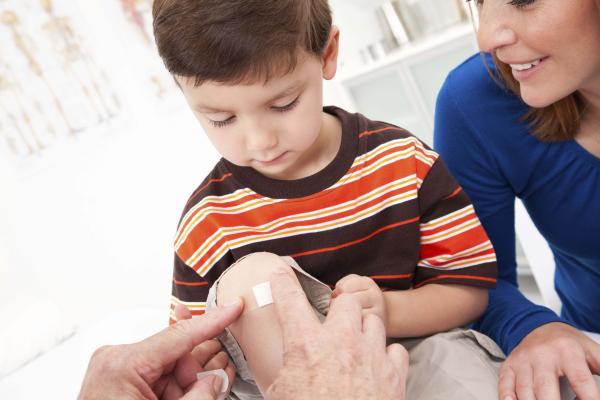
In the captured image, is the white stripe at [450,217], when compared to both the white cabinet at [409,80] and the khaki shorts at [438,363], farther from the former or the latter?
the white cabinet at [409,80]

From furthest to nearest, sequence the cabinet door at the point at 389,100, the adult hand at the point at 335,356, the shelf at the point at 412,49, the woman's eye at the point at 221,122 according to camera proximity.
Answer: the cabinet door at the point at 389,100 < the shelf at the point at 412,49 < the woman's eye at the point at 221,122 < the adult hand at the point at 335,356

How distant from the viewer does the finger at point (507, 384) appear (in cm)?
80

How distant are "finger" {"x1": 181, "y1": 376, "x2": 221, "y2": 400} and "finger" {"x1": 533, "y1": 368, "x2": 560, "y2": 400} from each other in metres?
0.47

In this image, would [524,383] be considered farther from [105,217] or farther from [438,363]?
[105,217]

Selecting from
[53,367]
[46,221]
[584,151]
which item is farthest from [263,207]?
[46,221]

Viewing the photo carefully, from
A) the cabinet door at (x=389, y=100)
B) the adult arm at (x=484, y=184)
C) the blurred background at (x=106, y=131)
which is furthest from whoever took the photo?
the cabinet door at (x=389, y=100)

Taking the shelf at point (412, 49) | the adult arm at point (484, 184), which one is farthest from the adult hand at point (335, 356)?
the shelf at point (412, 49)

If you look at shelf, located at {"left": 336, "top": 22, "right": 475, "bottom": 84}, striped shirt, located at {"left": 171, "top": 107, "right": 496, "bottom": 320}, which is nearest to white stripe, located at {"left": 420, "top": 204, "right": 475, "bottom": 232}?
striped shirt, located at {"left": 171, "top": 107, "right": 496, "bottom": 320}

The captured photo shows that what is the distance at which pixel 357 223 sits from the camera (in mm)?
981

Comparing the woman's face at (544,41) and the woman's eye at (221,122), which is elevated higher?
the woman's eye at (221,122)

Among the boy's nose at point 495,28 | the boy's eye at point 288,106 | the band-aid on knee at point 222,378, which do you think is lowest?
the band-aid on knee at point 222,378

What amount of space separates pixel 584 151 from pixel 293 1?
62 centimetres

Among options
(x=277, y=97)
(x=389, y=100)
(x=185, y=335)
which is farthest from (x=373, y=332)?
(x=389, y=100)

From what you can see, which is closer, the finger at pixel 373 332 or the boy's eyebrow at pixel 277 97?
the finger at pixel 373 332
